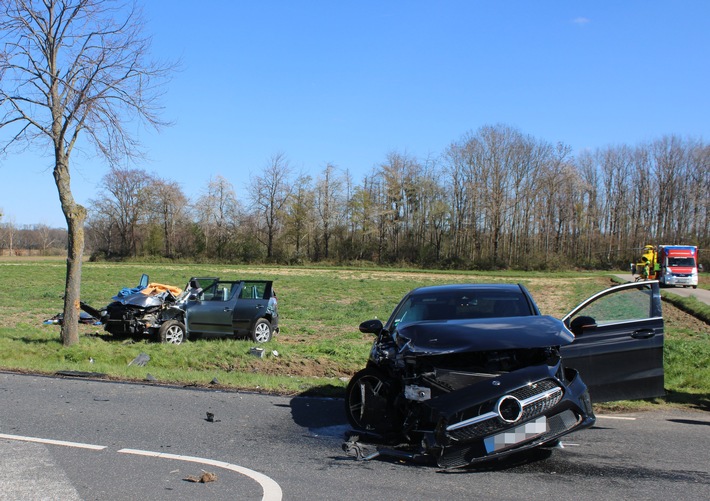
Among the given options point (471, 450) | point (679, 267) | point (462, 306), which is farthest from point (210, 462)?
point (679, 267)

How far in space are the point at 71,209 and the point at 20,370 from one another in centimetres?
375

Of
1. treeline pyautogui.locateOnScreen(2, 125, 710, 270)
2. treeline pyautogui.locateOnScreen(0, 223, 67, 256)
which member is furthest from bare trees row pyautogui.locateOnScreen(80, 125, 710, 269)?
treeline pyautogui.locateOnScreen(0, 223, 67, 256)

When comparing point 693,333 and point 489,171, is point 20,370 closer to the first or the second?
point 693,333

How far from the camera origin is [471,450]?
4.88 metres

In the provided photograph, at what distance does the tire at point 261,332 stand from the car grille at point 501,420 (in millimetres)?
10429

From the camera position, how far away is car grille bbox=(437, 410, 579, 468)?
4.87 m

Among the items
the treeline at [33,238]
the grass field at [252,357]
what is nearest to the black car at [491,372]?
the grass field at [252,357]

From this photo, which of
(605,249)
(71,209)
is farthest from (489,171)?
(71,209)

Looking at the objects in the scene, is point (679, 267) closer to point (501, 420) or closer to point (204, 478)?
point (501, 420)

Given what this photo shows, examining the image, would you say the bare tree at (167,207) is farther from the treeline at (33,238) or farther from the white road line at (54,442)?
the white road line at (54,442)

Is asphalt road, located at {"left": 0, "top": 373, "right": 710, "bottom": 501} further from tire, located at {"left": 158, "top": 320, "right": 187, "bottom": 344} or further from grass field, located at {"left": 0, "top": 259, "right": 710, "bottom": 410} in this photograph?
tire, located at {"left": 158, "top": 320, "right": 187, "bottom": 344}

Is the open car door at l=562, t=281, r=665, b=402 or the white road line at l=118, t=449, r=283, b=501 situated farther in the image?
the open car door at l=562, t=281, r=665, b=402

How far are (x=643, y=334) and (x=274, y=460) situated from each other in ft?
13.6

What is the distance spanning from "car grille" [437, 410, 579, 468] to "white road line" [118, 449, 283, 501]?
4.22 feet
